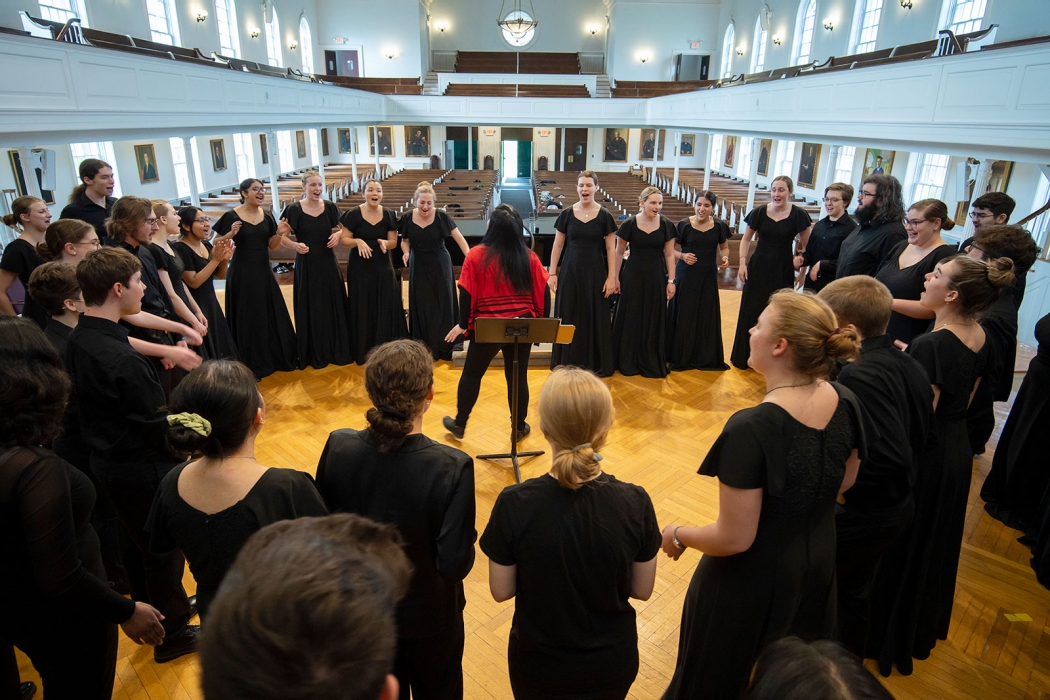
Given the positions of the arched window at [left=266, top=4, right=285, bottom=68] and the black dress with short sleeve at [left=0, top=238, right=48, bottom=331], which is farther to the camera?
the arched window at [left=266, top=4, right=285, bottom=68]

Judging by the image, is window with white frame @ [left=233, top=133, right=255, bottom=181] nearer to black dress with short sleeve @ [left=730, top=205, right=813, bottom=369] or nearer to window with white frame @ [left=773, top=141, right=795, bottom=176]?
window with white frame @ [left=773, top=141, right=795, bottom=176]

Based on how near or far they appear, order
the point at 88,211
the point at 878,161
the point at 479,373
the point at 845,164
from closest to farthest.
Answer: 1. the point at 479,373
2. the point at 88,211
3. the point at 878,161
4. the point at 845,164

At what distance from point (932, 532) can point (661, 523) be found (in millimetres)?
1377

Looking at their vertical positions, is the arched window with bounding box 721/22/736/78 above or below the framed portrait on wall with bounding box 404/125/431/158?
above

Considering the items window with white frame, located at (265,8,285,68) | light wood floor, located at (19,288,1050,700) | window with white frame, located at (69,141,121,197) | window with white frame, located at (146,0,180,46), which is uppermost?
window with white frame, located at (265,8,285,68)

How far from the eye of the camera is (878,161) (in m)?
13.4

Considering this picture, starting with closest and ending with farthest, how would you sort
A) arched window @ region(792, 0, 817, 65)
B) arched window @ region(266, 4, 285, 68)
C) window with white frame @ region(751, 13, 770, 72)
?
arched window @ region(792, 0, 817, 65), arched window @ region(266, 4, 285, 68), window with white frame @ region(751, 13, 770, 72)

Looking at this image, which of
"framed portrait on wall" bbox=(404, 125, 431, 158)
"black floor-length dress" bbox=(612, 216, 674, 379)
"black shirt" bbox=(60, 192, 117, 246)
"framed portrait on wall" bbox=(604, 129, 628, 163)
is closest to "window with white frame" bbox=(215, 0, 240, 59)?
"framed portrait on wall" bbox=(404, 125, 431, 158)

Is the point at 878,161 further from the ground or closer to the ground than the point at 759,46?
closer to the ground

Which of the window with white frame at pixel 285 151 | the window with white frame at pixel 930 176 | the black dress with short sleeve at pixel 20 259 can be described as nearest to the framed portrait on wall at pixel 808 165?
the window with white frame at pixel 930 176

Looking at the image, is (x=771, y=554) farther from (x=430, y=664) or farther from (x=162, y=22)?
(x=162, y=22)

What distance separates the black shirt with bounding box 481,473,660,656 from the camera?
4.89ft

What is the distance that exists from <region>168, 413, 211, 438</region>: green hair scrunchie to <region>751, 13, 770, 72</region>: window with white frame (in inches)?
944

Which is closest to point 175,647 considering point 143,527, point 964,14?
point 143,527
